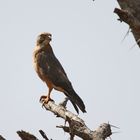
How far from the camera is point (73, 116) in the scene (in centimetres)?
453

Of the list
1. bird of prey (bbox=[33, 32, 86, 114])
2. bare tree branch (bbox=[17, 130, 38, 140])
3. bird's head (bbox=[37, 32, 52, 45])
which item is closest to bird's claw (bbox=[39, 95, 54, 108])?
bird of prey (bbox=[33, 32, 86, 114])

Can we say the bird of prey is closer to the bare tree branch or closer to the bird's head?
the bird's head

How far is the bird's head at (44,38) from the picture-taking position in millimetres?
10992

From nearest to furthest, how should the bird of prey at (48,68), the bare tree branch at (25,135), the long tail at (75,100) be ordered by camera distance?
the bare tree branch at (25,135) → the long tail at (75,100) → the bird of prey at (48,68)

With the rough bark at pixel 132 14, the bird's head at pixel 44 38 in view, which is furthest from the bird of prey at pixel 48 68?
the rough bark at pixel 132 14

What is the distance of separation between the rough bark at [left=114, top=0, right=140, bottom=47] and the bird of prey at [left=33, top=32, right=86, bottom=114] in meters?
6.13

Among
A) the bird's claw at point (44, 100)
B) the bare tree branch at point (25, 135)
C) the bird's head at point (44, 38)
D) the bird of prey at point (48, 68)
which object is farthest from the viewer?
the bird's head at point (44, 38)

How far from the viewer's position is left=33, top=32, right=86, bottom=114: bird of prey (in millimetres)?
9570

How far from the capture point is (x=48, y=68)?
10.5m

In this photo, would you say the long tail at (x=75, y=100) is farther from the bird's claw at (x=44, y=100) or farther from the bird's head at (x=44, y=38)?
the bird's head at (x=44, y=38)

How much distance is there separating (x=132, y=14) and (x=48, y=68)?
A: 26.3 feet

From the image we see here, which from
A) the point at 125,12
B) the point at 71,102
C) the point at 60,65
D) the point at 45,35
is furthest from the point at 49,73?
the point at 125,12

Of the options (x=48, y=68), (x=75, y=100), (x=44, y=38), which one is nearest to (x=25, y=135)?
(x=75, y=100)

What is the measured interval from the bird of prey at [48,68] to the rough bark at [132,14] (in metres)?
6.13
